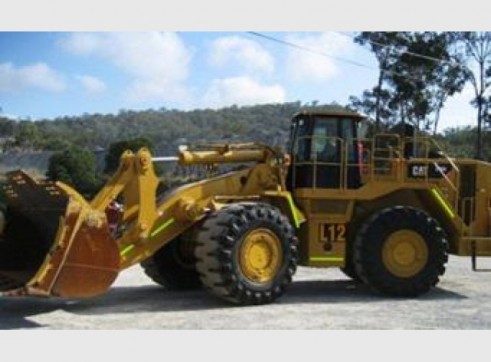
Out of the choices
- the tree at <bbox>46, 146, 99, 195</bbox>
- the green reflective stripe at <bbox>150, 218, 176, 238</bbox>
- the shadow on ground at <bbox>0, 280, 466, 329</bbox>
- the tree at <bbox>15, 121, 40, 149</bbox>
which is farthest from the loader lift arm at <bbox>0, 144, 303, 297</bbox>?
the tree at <bbox>15, 121, 40, 149</bbox>

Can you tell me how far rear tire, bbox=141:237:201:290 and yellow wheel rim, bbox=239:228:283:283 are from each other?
1.75 m

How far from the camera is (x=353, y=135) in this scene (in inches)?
457

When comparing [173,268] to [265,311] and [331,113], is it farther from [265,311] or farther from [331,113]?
[331,113]

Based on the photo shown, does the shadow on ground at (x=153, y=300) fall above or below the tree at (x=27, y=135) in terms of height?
below

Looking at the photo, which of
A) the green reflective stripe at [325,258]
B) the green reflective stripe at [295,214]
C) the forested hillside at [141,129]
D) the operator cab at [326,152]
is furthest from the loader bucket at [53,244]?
the forested hillside at [141,129]

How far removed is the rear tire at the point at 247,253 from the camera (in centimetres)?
994

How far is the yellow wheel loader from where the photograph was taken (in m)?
9.46

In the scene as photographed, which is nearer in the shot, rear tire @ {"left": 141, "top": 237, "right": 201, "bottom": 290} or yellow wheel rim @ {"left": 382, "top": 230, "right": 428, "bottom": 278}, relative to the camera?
yellow wheel rim @ {"left": 382, "top": 230, "right": 428, "bottom": 278}

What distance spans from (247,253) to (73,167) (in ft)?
88.1

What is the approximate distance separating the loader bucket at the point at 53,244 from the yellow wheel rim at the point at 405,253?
430cm

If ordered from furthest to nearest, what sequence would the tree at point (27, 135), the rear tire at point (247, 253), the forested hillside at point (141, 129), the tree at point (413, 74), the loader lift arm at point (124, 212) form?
the tree at point (27, 135) → the forested hillside at point (141, 129) → the tree at point (413, 74) → the rear tire at point (247, 253) → the loader lift arm at point (124, 212)

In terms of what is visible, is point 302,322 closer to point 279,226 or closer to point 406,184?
point 279,226

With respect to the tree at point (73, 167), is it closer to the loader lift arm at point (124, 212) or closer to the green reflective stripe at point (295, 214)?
the loader lift arm at point (124, 212)

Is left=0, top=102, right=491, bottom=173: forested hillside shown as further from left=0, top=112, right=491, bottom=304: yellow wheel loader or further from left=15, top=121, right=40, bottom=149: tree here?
left=0, top=112, right=491, bottom=304: yellow wheel loader
